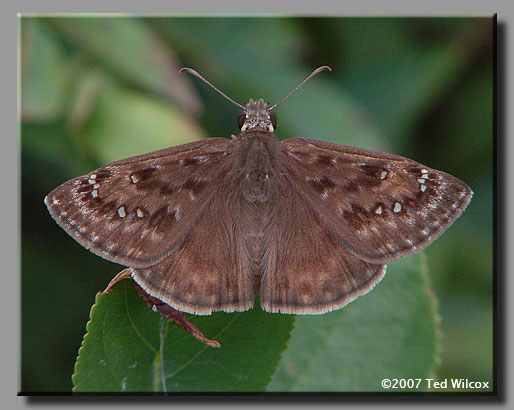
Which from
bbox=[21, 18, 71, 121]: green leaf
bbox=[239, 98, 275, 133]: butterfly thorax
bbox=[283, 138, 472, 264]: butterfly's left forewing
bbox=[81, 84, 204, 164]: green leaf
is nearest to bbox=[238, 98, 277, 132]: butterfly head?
bbox=[239, 98, 275, 133]: butterfly thorax

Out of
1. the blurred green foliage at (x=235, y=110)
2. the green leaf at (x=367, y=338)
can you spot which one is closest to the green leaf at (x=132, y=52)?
the blurred green foliage at (x=235, y=110)

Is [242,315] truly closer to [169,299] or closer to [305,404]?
[169,299]

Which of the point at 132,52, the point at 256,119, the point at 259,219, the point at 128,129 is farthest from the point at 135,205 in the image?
the point at 132,52

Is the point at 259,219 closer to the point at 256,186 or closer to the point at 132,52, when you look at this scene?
the point at 256,186

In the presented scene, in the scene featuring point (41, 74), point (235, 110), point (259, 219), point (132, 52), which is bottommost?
point (259, 219)

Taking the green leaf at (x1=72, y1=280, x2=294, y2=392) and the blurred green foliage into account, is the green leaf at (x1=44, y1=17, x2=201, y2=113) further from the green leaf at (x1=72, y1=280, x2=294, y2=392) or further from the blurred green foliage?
the green leaf at (x1=72, y1=280, x2=294, y2=392)
